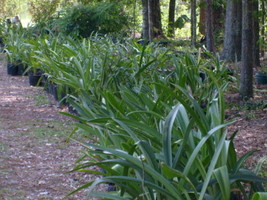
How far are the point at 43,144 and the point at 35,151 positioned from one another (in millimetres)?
263

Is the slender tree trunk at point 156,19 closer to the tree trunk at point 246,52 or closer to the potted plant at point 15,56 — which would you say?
the potted plant at point 15,56

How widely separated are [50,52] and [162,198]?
18.9 feet

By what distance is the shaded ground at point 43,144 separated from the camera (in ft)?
12.8

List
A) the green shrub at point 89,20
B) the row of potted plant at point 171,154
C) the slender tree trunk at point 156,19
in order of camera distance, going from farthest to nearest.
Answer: the slender tree trunk at point 156,19 → the green shrub at point 89,20 → the row of potted plant at point 171,154

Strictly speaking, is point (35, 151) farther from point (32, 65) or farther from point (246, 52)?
point (32, 65)

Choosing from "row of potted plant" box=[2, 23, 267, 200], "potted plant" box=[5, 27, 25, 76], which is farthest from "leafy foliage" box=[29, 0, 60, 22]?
"row of potted plant" box=[2, 23, 267, 200]

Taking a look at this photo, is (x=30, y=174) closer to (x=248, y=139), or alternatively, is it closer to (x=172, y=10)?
(x=248, y=139)

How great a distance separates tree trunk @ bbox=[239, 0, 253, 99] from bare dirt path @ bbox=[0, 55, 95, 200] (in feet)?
7.08

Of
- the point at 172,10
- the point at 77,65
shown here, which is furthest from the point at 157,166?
the point at 172,10

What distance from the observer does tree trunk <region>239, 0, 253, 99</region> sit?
6.21 m

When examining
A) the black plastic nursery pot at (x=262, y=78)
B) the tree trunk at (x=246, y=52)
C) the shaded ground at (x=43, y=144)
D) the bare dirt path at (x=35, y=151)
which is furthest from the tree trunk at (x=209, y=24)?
the bare dirt path at (x=35, y=151)

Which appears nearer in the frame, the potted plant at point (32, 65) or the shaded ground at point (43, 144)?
the shaded ground at point (43, 144)

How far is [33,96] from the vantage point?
8102 millimetres

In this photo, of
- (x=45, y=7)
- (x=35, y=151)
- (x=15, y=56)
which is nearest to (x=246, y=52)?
(x=35, y=151)
